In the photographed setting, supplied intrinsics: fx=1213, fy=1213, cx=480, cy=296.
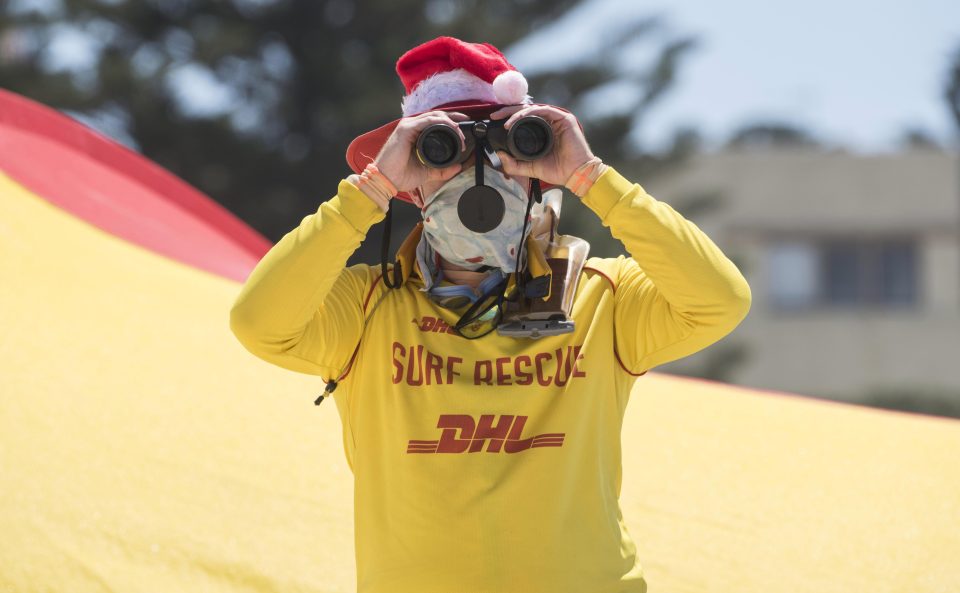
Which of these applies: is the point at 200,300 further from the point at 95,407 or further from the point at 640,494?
the point at 640,494

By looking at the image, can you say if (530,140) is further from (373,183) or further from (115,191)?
(115,191)

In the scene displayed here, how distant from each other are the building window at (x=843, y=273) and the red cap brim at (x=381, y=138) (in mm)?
17444

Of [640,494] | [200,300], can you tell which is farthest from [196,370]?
[640,494]

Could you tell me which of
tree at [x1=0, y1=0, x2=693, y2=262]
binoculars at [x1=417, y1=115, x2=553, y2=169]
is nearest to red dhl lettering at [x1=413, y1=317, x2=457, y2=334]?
binoculars at [x1=417, y1=115, x2=553, y2=169]

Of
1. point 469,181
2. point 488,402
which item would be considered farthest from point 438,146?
point 488,402

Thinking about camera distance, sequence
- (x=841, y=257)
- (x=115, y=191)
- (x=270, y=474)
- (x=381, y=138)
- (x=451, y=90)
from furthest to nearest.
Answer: (x=841, y=257), (x=115, y=191), (x=270, y=474), (x=381, y=138), (x=451, y=90)

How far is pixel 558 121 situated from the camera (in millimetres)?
1805

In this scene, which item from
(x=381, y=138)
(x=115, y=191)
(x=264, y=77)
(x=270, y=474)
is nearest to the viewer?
(x=381, y=138)

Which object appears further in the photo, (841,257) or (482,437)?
(841,257)

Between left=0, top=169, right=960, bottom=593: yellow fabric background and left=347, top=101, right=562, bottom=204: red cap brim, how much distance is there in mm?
946

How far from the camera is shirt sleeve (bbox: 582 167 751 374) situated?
177 centimetres

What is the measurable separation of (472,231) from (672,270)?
0.30 m

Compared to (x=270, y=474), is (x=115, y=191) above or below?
above

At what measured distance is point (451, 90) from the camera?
1934mm
